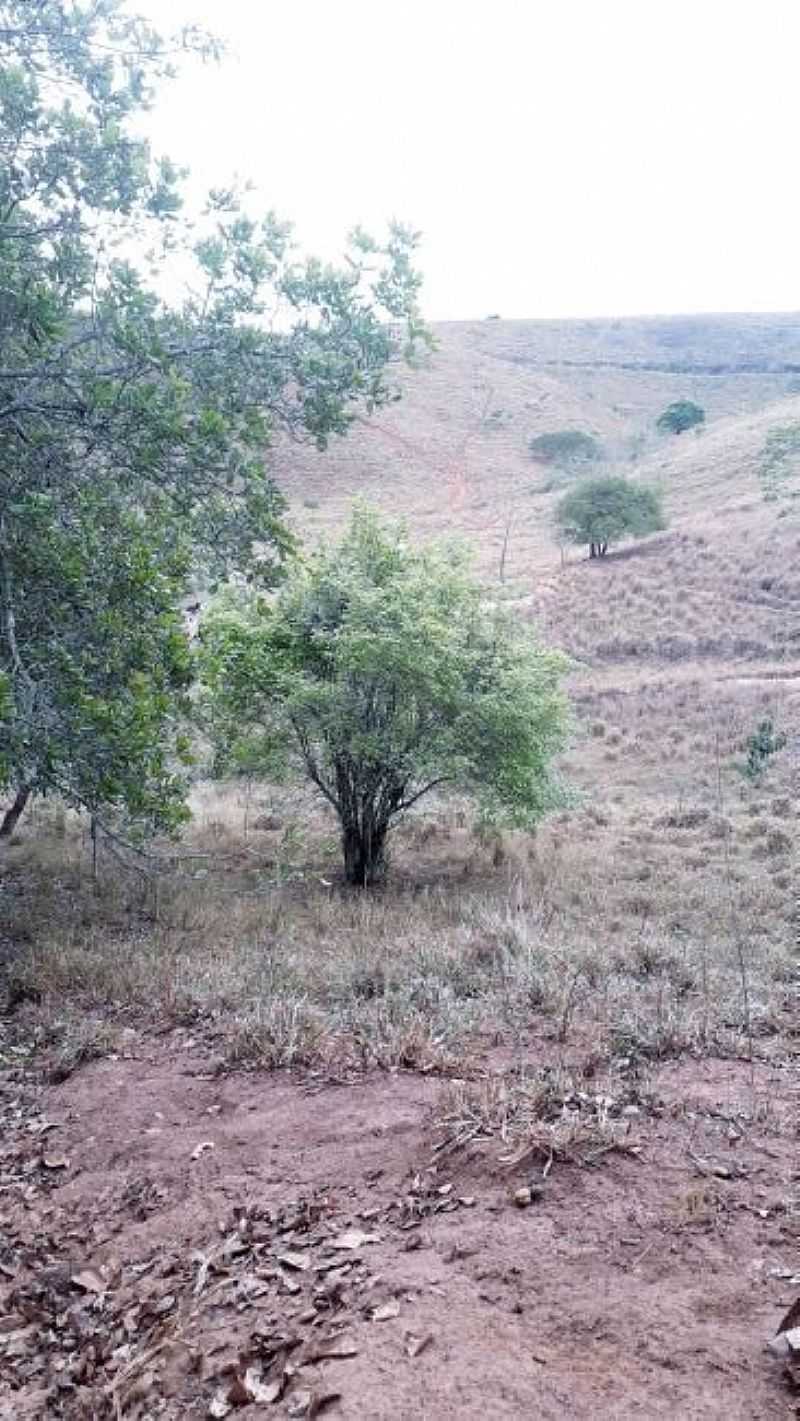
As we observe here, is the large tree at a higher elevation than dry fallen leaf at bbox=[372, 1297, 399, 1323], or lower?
higher

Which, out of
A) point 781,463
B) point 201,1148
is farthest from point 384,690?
point 781,463

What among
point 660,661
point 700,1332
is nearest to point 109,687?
point 700,1332

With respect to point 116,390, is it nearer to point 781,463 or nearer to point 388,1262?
point 388,1262

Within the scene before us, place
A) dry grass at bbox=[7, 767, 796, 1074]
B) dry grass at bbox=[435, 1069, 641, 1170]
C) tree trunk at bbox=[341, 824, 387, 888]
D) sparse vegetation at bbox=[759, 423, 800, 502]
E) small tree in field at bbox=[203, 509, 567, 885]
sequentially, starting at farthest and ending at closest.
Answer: sparse vegetation at bbox=[759, 423, 800, 502]
tree trunk at bbox=[341, 824, 387, 888]
small tree in field at bbox=[203, 509, 567, 885]
dry grass at bbox=[7, 767, 796, 1074]
dry grass at bbox=[435, 1069, 641, 1170]

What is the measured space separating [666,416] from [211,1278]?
58028mm

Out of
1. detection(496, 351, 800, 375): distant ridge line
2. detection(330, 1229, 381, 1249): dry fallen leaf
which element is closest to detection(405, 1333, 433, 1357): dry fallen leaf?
detection(330, 1229, 381, 1249): dry fallen leaf

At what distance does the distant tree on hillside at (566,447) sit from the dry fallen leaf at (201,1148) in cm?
5093

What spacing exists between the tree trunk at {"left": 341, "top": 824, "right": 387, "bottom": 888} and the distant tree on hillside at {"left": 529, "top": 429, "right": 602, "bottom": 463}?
43.8 metres

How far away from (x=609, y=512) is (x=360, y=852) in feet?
82.0

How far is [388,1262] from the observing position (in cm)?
330

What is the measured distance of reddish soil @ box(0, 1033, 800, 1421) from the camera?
2.70 metres

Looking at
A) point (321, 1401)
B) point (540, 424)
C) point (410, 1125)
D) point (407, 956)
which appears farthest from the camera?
point (540, 424)

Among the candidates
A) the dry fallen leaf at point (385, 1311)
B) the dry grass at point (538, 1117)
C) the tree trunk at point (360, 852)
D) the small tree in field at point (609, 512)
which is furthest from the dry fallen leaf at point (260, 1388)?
the small tree in field at point (609, 512)

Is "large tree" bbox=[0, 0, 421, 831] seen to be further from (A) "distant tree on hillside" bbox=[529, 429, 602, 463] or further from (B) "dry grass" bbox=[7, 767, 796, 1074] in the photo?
(A) "distant tree on hillside" bbox=[529, 429, 602, 463]
